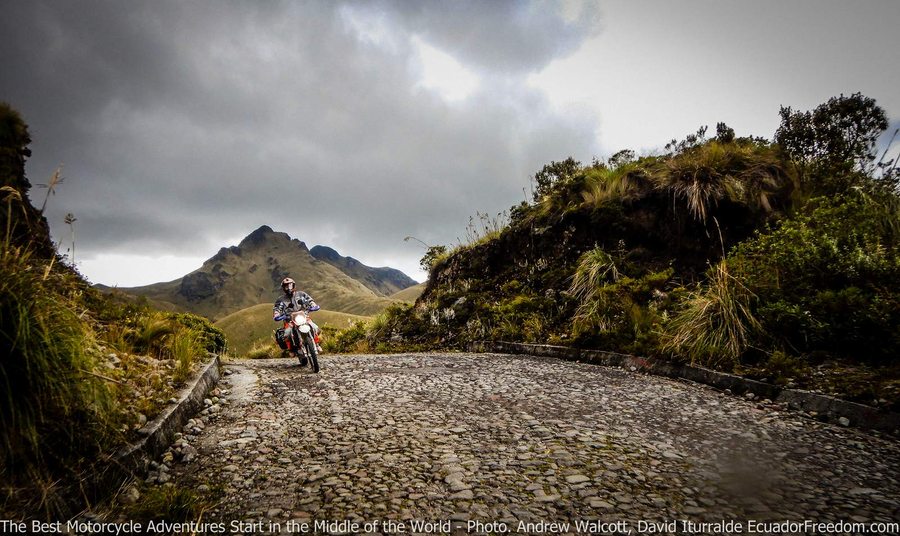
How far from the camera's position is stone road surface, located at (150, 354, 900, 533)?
2.48m

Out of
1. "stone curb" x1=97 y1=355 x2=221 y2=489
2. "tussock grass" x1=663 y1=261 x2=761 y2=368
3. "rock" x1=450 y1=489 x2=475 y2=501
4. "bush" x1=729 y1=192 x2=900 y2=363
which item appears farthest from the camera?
"tussock grass" x1=663 y1=261 x2=761 y2=368

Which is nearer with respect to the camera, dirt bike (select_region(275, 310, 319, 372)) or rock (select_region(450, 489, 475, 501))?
rock (select_region(450, 489, 475, 501))

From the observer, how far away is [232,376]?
7.12 m

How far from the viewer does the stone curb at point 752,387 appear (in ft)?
12.6

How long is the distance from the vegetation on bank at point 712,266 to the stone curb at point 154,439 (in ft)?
22.0

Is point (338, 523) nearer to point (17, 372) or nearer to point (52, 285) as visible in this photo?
point (17, 372)

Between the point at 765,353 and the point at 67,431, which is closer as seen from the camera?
the point at 67,431

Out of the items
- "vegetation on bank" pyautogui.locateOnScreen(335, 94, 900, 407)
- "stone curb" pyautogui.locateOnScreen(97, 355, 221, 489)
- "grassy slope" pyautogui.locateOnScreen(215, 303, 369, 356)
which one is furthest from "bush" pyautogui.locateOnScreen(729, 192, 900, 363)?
"grassy slope" pyautogui.locateOnScreen(215, 303, 369, 356)

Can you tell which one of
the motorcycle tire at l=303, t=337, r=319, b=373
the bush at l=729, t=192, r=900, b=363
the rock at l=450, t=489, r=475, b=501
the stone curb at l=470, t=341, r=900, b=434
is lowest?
the rock at l=450, t=489, r=475, b=501

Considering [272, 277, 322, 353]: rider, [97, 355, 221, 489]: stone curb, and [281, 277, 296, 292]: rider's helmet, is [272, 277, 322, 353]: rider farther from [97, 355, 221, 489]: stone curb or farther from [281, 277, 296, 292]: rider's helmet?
[97, 355, 221, 489]: stone curb

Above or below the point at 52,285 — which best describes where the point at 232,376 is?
below

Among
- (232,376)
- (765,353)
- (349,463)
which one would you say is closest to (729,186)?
(765,353)

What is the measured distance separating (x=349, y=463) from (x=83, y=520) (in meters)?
1.63

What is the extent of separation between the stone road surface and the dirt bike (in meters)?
2.14
